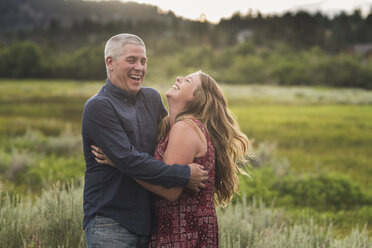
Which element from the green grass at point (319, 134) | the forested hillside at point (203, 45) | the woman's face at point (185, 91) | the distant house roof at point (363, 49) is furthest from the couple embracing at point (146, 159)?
the distant house roof at point (363, 49)

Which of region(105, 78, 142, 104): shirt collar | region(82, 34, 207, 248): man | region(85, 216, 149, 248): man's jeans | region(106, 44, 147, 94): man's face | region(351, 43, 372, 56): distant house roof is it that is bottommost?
region(85, 216, 149, 248): man's jeans

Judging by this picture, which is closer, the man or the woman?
the man

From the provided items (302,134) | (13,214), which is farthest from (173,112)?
(302,134)

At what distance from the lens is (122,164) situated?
2572mm

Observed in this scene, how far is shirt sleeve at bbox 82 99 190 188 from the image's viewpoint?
8.39 feet

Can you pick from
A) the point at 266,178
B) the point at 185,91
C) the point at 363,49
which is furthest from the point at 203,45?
the point at 185,91

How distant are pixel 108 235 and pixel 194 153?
0.84 metres

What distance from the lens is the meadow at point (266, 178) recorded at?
4020 mm

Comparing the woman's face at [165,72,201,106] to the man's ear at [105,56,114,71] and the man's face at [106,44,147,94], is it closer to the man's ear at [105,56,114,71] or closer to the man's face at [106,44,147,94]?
the man's face at [106,44,147,94]

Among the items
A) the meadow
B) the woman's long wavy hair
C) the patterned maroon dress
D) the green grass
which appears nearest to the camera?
the patterned maroon dress

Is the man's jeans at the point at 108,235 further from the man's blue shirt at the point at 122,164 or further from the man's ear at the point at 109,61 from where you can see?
the man's ear at the point at 109,61

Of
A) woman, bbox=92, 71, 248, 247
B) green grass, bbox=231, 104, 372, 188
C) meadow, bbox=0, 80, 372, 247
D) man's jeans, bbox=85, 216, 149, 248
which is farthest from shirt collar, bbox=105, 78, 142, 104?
green grass, bbox=231, 104, 372, 188

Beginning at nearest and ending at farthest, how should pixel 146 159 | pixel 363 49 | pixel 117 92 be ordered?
1. pixel 146 159
2. pixel 117 92
3. pixel 363 49

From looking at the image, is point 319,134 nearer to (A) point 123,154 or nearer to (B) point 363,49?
(A) point 123,154
